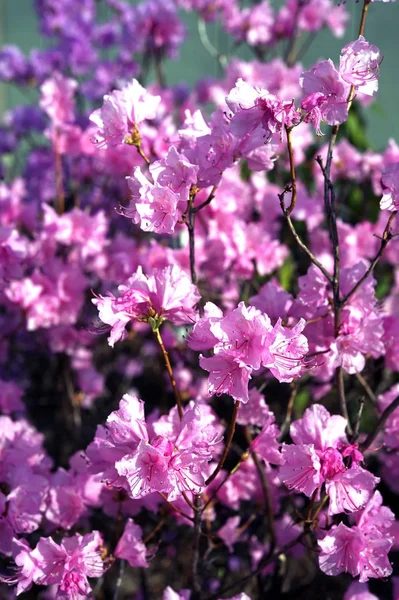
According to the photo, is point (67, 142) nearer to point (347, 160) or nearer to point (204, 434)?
point (347, 160)

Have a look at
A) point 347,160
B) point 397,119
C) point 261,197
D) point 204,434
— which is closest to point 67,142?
point 261,197

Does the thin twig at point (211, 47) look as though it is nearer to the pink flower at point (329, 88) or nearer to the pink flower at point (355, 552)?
the pink flower at point (329, 88)

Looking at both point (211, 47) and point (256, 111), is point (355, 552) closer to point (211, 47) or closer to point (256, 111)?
point (256, 111)

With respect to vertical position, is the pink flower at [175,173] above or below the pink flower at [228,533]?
above

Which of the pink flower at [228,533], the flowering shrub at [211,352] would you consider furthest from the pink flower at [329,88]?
the pink flower at [228,533]

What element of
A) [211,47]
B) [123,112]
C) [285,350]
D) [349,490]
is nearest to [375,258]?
[285,350]

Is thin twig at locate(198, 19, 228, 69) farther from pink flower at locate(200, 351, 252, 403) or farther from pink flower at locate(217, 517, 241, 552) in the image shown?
pink flower at locate(200, 351, 252, 403)

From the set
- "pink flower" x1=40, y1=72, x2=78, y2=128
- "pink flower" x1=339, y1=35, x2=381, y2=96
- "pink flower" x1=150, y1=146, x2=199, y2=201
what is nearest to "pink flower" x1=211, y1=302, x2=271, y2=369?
"pink flower" x1=150, y1=146, x2=199, y2=201
